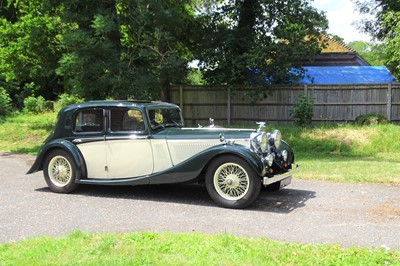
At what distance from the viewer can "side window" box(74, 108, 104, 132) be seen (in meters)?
7.84

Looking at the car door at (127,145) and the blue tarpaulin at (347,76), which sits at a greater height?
the blue tarpaulin at (347,76)

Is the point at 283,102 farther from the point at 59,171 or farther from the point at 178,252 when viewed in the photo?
the point at 178,252

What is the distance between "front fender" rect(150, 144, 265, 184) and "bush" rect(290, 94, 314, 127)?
37.3 feet

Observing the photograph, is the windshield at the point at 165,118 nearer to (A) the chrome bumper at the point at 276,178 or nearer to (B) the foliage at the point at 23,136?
(A) the chrome bumper at the point at 276,178

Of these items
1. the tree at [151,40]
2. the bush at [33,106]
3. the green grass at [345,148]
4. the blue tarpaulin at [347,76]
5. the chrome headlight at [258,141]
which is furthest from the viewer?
the bush at [33,106]

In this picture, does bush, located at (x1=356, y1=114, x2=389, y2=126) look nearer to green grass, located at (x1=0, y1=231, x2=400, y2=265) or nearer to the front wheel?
Result: the front wheel

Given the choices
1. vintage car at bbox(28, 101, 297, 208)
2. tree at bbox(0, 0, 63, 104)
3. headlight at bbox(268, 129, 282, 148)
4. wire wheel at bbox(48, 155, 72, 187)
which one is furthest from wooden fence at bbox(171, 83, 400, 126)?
wire wheel at bbox(48, 155, 72, 187)

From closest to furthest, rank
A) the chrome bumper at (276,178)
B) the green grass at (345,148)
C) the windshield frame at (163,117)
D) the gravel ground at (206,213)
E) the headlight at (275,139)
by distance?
the gravel ground at (206,213) < the chrome bumper at (276,178) < the headlight at (275,139) < the windshield frame at (163,117) < the green grass at (345,148)

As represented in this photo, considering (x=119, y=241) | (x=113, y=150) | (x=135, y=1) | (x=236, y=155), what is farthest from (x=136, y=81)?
(x=119, y=241)

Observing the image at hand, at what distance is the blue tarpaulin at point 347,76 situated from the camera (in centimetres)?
2060

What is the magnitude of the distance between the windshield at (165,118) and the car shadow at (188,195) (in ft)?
4.09

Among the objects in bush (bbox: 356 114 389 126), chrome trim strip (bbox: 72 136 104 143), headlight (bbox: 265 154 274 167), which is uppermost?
bush (bbox: 356 114 389 126)

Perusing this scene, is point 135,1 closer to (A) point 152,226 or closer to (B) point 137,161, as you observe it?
(B) point 137,161

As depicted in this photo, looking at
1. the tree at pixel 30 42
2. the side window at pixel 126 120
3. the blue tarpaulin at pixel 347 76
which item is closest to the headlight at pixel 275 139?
the side window at pixel 126 120
